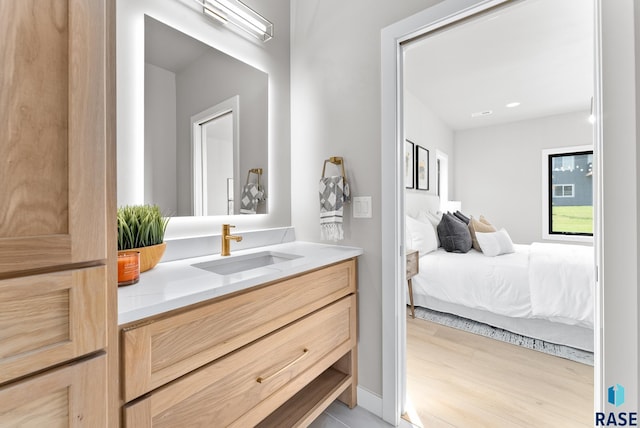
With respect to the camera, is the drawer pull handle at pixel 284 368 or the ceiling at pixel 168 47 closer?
the drawer pull handle at pixel 284 368

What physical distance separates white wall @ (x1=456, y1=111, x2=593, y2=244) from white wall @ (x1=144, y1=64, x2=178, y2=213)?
5282mm

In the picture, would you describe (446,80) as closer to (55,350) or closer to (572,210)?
(572,210)

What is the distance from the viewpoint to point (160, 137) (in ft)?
4.35

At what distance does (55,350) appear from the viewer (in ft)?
1.77

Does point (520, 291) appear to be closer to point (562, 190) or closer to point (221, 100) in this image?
point (221, 100)

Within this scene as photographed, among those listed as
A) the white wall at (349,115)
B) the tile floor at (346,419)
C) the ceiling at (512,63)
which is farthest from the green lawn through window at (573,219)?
the tile floor at (346,419)

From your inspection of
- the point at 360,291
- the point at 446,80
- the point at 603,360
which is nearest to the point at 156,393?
the point at 360,291

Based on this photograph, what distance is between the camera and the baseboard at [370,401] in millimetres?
1503

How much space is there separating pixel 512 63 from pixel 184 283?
11.6ft

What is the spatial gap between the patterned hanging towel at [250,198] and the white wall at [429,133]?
226 centimetres

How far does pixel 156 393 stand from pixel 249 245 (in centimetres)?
93

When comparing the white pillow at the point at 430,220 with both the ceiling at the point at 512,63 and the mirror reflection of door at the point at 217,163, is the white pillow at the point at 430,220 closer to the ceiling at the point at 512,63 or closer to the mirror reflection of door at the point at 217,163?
the ceiling at the point at 512,63

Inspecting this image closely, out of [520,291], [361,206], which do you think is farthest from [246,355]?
[520,291]

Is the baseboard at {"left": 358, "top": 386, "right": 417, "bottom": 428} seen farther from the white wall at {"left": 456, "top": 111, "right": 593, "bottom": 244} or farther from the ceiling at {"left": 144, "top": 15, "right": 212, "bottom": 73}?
the white wall at {"left": 456, "top": 111, "right": 593, "bottom": 244}
